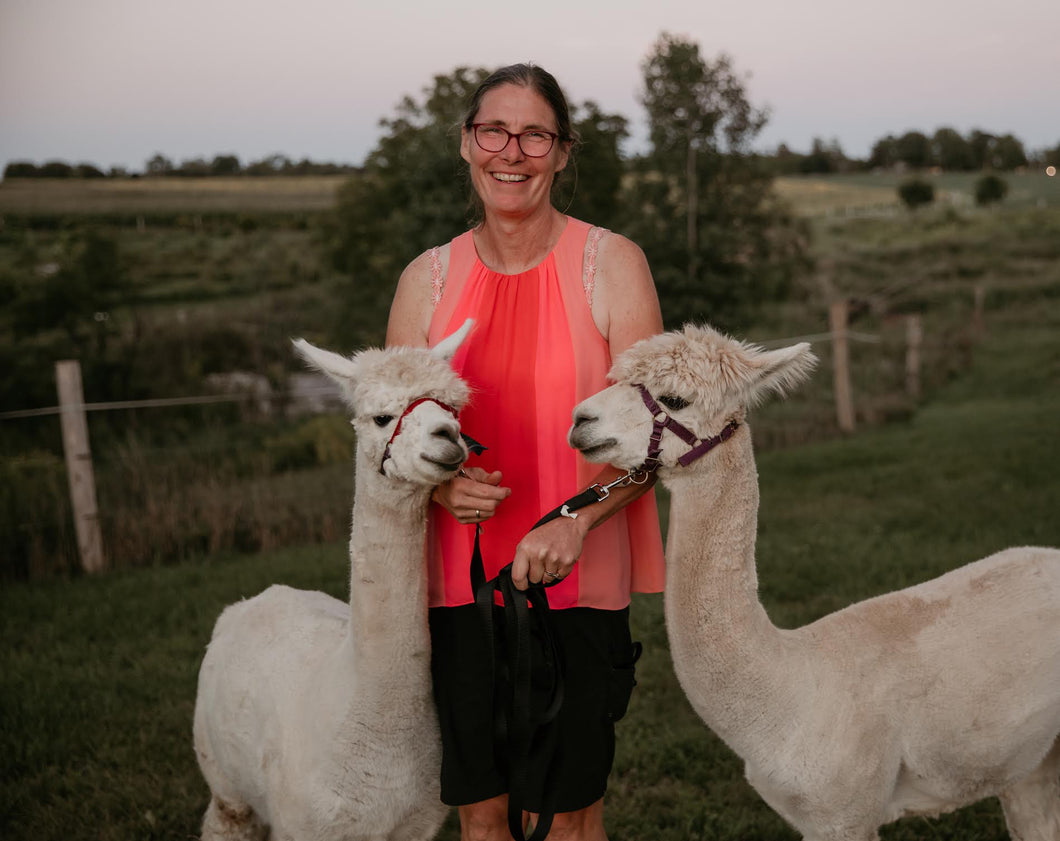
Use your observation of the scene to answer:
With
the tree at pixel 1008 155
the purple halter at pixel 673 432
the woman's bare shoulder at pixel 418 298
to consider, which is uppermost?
the tree at pixel 1008 155

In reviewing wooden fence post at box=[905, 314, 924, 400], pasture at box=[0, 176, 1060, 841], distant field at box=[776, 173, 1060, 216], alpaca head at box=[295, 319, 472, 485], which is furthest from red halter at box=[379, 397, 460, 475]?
distant field at box=[776, 173, 1060, 216]

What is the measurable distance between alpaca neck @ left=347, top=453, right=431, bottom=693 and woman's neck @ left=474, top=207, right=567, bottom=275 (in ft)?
2.10

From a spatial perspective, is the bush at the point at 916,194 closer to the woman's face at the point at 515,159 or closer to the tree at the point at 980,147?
the tree at the point at 980,147

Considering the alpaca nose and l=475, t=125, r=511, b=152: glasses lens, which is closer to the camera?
the alpaca nose

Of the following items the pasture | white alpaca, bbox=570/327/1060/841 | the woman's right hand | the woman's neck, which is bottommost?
the pasture

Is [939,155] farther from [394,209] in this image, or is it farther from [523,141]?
[523,141]

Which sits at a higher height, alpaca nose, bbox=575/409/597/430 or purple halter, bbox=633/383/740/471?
alpaca nose, bbox=575/409/597/430

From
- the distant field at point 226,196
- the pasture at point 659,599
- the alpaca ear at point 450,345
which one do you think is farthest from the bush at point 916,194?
the alpaca ear at point 450,345

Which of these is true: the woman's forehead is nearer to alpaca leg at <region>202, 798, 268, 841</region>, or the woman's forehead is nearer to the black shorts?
the black shorts

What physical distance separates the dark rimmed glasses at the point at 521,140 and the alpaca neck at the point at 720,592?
0.90 metres

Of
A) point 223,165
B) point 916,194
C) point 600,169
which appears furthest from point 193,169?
point 916,194

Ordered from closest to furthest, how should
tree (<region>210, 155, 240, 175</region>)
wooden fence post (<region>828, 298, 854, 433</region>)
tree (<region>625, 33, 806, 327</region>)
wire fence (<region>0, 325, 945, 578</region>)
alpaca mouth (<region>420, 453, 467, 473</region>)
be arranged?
1. alpaca mouth (<region>420, 453, 467, 473</region>)
2. wire fence (<region>0, 325, 945, 578</region>)
3. wooden fence post (<region>828, 298, 854, 433</region>)
4. tree (<region>625, 33, 806, 327</region>)
5. tree (<region>210, 155, 240, 175</region>)

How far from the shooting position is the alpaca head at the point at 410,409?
2127 millimetres

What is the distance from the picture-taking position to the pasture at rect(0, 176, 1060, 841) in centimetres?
392
